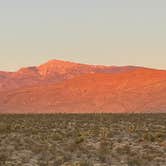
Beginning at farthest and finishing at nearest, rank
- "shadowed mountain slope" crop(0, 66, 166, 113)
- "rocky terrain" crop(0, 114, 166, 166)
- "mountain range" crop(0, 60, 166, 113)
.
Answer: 1. "shadowed mountain slope" crop(0, 66, 166, 113)
2. "mountain range" crop(0, 60, 166, 113)
3. "rocky terrain" crop(0, 114, 166, 166)

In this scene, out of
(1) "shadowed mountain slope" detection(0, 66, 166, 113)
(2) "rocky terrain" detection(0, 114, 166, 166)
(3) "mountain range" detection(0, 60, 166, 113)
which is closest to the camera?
(2) "rocky terrain" detection(0, 114, 166, 166)

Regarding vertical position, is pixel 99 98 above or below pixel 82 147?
above

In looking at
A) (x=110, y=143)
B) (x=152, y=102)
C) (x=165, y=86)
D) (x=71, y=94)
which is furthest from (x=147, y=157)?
(x=71, y=94)

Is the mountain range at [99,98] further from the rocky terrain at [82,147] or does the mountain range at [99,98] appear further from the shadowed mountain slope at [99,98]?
the rocky terrain at [82,147]

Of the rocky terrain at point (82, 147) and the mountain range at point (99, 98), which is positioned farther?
the mountain range at point (99, 98)

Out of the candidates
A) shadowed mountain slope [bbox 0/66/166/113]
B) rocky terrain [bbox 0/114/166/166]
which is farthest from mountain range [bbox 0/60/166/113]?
rocky terrain [bbox 0/114/166/166]

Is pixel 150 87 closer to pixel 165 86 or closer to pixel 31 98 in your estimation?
pixel 165 86

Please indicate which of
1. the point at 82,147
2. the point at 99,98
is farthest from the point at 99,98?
the point at 82,147

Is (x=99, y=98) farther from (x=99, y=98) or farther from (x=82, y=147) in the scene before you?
(x=82, y=147)

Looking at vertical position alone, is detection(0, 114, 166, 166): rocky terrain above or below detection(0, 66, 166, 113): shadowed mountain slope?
below

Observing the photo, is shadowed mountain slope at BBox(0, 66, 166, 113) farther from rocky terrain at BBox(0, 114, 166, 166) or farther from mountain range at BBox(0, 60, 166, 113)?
rocky terrain at BBox(0, 114, 166, 166)

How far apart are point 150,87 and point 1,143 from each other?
15245 cm

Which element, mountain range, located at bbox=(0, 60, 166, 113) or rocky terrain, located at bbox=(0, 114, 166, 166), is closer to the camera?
rocky terrain, located at bbox=(0, 114, 166, 166)

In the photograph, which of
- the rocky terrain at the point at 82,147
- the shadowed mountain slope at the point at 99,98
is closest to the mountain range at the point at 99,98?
the shadowed mountain slope at the point at 99,98
